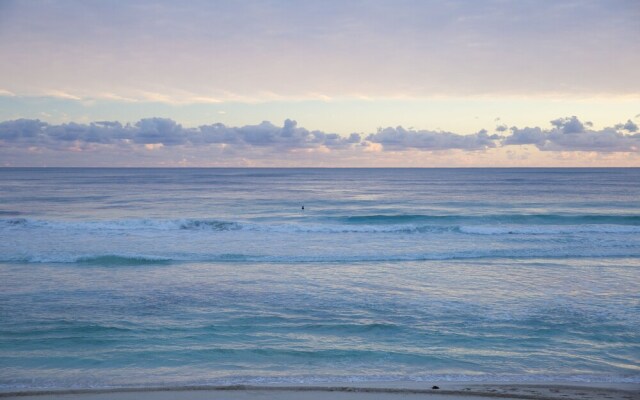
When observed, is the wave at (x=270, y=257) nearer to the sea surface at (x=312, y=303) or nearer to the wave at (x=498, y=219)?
the sea surface at (x=312, y=303)

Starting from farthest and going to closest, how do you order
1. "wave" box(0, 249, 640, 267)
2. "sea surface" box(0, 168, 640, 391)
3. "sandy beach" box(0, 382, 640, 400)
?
1. "wave" box(0, 249, 640, 267)
2. "sea surface" box(0, 168, 640, 391)
3. "sandy beach" box(0, 382, 640, 400)

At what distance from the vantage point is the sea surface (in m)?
10.9

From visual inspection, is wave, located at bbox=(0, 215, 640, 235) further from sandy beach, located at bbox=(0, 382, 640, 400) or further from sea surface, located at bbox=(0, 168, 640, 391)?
sandy beach, located at bbox=(0, 382, 640, 400)

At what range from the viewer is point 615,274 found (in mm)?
20438

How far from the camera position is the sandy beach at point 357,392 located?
8938 mm

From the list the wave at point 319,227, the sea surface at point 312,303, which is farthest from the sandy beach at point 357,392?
the wave at point 319,227

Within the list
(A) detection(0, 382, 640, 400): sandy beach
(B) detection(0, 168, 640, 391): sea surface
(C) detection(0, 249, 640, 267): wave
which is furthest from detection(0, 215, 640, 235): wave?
(A) detection(0, 382, 640, 400): sandy beach

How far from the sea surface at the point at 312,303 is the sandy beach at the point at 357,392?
56cm

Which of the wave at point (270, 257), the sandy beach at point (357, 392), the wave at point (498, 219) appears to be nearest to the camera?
the sandy beach at point (357, 392)

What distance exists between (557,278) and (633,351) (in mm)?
8221

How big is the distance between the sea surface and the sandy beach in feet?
1.85

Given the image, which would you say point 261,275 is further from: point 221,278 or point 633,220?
point 633,220

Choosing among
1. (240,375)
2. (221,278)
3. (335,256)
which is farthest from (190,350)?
(335,256)

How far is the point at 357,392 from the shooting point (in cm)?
917
